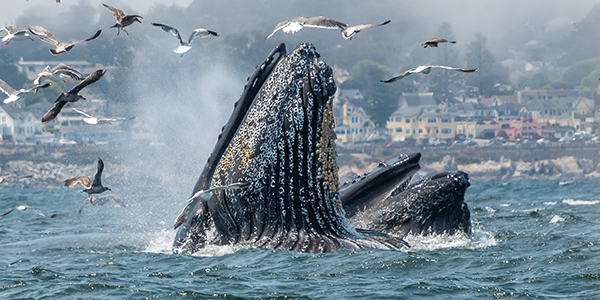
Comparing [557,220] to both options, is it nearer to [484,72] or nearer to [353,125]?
[353,125]

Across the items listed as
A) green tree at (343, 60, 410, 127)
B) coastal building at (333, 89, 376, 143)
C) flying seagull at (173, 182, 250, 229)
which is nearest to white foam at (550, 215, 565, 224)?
flying seagull at (173, 182, 250, 229)

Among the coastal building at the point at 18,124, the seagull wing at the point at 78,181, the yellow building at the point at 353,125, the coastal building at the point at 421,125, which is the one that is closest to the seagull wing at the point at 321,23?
the seagull wing at the point at 78,181

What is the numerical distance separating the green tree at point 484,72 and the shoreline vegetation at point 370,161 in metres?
36.4

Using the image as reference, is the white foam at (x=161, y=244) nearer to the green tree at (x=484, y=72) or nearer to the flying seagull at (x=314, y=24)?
the flying seagull at (x=314, y=24)

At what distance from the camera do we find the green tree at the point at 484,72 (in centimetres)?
14688

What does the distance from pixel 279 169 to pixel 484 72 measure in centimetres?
14794

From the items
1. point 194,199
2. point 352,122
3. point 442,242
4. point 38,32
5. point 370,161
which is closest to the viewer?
point 194,199

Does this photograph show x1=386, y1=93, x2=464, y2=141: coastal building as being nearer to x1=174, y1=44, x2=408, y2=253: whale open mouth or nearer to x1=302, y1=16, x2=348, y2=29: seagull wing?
x1=302, y1=16, x2=348, y2=29: seagull wing

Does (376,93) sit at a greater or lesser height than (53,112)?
greater

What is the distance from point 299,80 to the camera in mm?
8648

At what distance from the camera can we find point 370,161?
342ft

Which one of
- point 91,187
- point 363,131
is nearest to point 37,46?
point 363,131

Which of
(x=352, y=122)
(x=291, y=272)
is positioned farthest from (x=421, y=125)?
Result: (x=291, y=272)

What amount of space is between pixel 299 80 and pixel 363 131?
11075 centimetres
